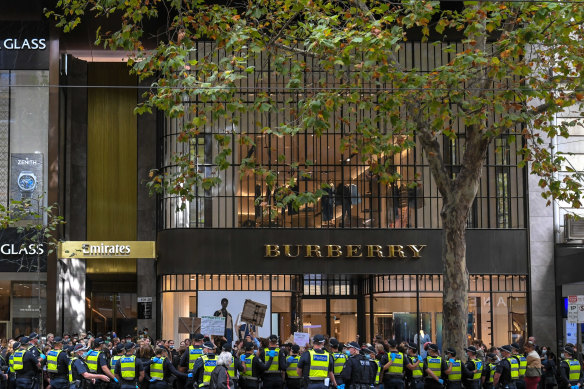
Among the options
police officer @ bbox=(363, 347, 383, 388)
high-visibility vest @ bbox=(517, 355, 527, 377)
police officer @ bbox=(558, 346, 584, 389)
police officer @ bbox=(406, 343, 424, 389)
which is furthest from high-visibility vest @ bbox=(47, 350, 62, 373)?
police officer @ bbox=(558, 346, 584, 389)

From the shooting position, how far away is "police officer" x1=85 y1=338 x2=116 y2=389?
761 inches

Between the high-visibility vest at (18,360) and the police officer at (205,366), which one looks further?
the high-visibility vest at (18,360)

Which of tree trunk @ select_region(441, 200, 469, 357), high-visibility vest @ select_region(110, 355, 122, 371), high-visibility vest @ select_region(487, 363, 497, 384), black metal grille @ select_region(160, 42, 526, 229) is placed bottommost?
high-visibility vest @ select_region(487, 363, 497, 384)

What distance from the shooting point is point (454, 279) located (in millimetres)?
21641

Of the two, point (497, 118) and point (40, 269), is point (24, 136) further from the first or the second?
point (497, 118)

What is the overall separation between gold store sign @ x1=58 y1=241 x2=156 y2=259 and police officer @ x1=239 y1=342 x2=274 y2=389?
12.5 meters

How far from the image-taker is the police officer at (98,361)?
63.4 feet

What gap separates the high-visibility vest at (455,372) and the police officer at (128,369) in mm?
6828

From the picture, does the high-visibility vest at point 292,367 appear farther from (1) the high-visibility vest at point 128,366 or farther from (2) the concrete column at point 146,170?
(2) the concrete column at point 146,170

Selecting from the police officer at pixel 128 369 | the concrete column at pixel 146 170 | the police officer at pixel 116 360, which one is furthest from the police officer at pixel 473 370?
the concrete column at pixel 146 170

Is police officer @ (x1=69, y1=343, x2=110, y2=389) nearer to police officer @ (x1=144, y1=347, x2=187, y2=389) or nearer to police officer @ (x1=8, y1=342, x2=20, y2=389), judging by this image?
police officer @ (x1=144, y1=347, x2=187, y2=389)

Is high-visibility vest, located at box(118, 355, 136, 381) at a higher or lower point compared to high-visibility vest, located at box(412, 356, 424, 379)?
higher

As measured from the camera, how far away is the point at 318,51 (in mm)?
19703

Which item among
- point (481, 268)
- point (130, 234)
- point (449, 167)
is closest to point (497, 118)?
point (449, 167)
